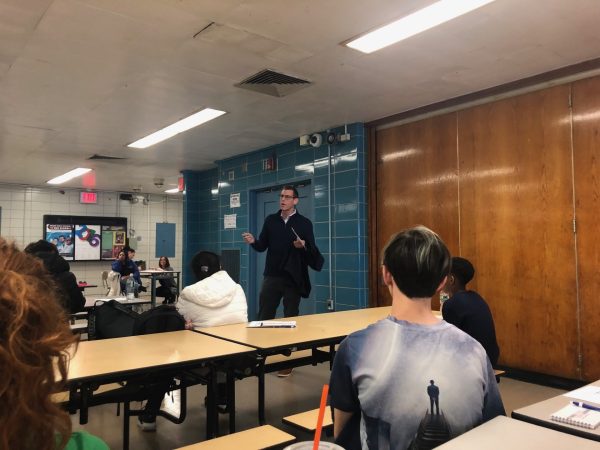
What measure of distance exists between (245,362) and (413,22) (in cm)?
240

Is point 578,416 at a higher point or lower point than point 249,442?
higher

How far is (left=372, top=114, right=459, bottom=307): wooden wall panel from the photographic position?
15.6ft

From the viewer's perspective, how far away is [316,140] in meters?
5.90

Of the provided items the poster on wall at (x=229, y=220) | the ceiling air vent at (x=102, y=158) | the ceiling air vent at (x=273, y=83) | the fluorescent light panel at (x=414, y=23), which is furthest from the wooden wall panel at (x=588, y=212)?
the ceiling air vent at (x=102, y=158)

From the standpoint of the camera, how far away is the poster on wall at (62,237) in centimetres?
1062

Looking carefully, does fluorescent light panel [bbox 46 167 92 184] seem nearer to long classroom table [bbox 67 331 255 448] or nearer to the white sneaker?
the white sneaker

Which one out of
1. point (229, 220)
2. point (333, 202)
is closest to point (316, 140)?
point (333, 202)

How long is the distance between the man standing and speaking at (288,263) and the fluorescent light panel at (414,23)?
1450 millimetres

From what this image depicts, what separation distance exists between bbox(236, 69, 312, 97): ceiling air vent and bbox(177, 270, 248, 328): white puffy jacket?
193cm

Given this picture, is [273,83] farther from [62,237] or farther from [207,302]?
[62,237]

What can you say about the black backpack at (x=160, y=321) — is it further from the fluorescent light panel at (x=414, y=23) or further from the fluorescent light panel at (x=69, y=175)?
the fluorescent light panel at (x=69, y=175)

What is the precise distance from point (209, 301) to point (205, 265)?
0.23 m

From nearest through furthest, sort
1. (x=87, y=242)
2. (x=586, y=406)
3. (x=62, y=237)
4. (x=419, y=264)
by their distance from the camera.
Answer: (x=419, y=264) < (x=586, y=406) < (x=62, y=237) < (x=87, y=242)

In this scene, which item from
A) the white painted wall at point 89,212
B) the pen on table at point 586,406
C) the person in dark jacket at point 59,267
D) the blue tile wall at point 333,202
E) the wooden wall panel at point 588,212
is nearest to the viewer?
the pen on table at point 586,406
